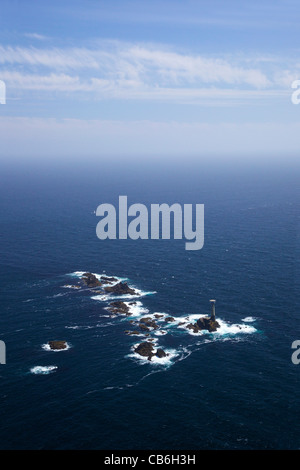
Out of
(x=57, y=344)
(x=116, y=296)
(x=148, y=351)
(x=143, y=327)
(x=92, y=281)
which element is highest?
(x=92, y=281)

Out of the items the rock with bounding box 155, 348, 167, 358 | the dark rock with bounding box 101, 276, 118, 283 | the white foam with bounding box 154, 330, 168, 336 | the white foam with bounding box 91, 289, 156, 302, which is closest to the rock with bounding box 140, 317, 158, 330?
the white foam with bounding box 154, 330, 168, 336

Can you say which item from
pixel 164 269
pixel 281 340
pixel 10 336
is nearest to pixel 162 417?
pixel 281 340

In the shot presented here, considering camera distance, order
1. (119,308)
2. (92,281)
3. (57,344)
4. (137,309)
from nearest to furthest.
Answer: (57,344)
(137,309)
(119,308)
(92,281)

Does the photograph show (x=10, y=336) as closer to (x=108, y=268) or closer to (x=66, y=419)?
(x=66, y=419)

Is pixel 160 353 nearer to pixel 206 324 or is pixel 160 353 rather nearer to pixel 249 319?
pixel 206 324

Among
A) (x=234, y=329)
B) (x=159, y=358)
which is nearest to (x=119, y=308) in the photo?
(x=159, y=358)
